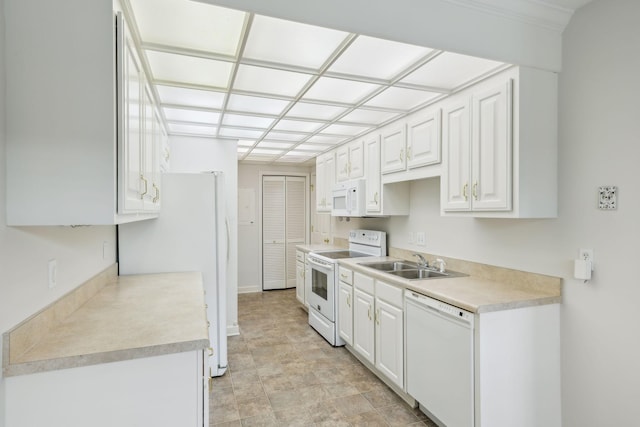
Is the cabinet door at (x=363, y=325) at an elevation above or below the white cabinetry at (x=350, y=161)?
below

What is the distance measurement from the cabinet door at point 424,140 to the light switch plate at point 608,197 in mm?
998

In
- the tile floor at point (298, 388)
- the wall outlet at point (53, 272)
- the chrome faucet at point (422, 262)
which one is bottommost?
the tile floor at point (298, 388)

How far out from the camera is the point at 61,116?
1.24 m

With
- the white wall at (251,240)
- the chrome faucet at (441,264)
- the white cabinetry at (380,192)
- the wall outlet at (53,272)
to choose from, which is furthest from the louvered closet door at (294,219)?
the wall outlet at (53,272)

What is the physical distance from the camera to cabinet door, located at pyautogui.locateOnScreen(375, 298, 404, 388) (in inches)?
99.4

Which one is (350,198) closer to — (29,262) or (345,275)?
(345,275)

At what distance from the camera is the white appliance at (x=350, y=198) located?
3.72 meters

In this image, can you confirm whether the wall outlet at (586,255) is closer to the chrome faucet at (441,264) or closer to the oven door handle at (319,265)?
the chrome faucet at (441,264)

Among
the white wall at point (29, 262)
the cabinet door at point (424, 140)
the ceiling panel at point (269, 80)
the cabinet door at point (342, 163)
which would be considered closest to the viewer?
the white wall at point (29, 262)

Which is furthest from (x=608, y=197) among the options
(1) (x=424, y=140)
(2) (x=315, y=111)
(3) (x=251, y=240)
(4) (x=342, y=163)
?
(3) (x=251, y=240)

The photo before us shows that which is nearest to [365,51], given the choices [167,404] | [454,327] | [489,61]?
[489,61]

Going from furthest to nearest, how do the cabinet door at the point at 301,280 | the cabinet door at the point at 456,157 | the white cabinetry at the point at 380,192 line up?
the cabinet door at the point at 301,280
the white cabinetry at the point at 380,192
the cabinet door at the point at 456,157

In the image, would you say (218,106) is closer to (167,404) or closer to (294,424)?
(167,404)

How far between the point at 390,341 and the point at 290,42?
2.18 metres
